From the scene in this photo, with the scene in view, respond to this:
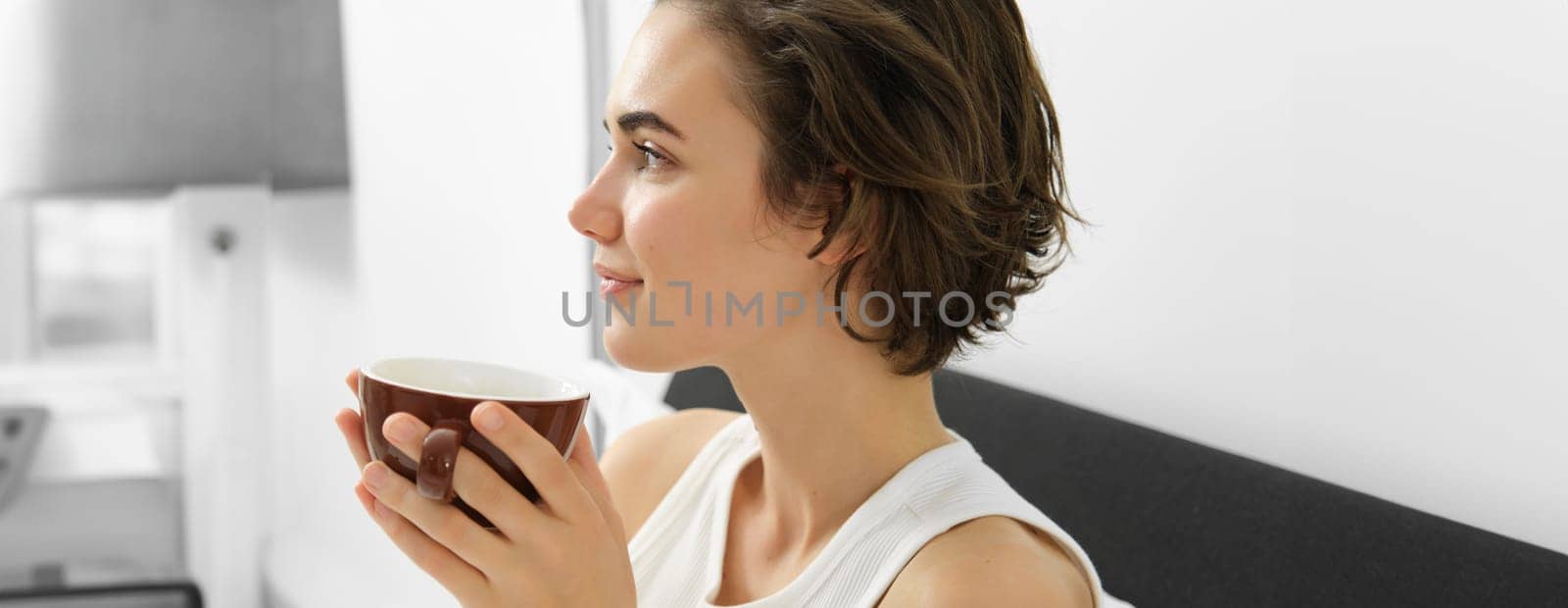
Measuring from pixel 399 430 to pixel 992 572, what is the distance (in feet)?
0.92

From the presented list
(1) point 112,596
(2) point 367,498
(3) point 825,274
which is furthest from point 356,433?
(1) point 112,596

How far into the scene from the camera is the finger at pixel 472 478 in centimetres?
60

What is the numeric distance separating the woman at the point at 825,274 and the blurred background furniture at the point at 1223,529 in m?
0.08

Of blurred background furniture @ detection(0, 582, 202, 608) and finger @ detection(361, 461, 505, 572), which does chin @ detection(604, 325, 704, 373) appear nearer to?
finger @ detection(361, 461, 505, 572)

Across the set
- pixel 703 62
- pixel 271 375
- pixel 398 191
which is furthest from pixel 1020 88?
pixel 271 375

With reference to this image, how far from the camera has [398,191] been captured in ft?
7.30

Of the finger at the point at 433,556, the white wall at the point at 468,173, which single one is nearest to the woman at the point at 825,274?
the finger at the point at 433,556

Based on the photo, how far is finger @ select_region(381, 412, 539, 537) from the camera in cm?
60

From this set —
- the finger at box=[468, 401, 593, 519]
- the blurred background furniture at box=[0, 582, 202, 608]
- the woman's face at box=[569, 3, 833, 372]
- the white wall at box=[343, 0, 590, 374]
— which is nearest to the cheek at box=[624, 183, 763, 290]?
the woman's face at box=[569, 3, 833, 372]

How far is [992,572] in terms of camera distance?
65 centimetres

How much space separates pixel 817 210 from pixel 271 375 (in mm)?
2255

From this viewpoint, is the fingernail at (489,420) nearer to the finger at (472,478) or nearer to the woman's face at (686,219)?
the finger at (472,478)

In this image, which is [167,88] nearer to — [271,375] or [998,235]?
[271,375]

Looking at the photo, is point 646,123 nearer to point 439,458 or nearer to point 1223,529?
point 439,458
